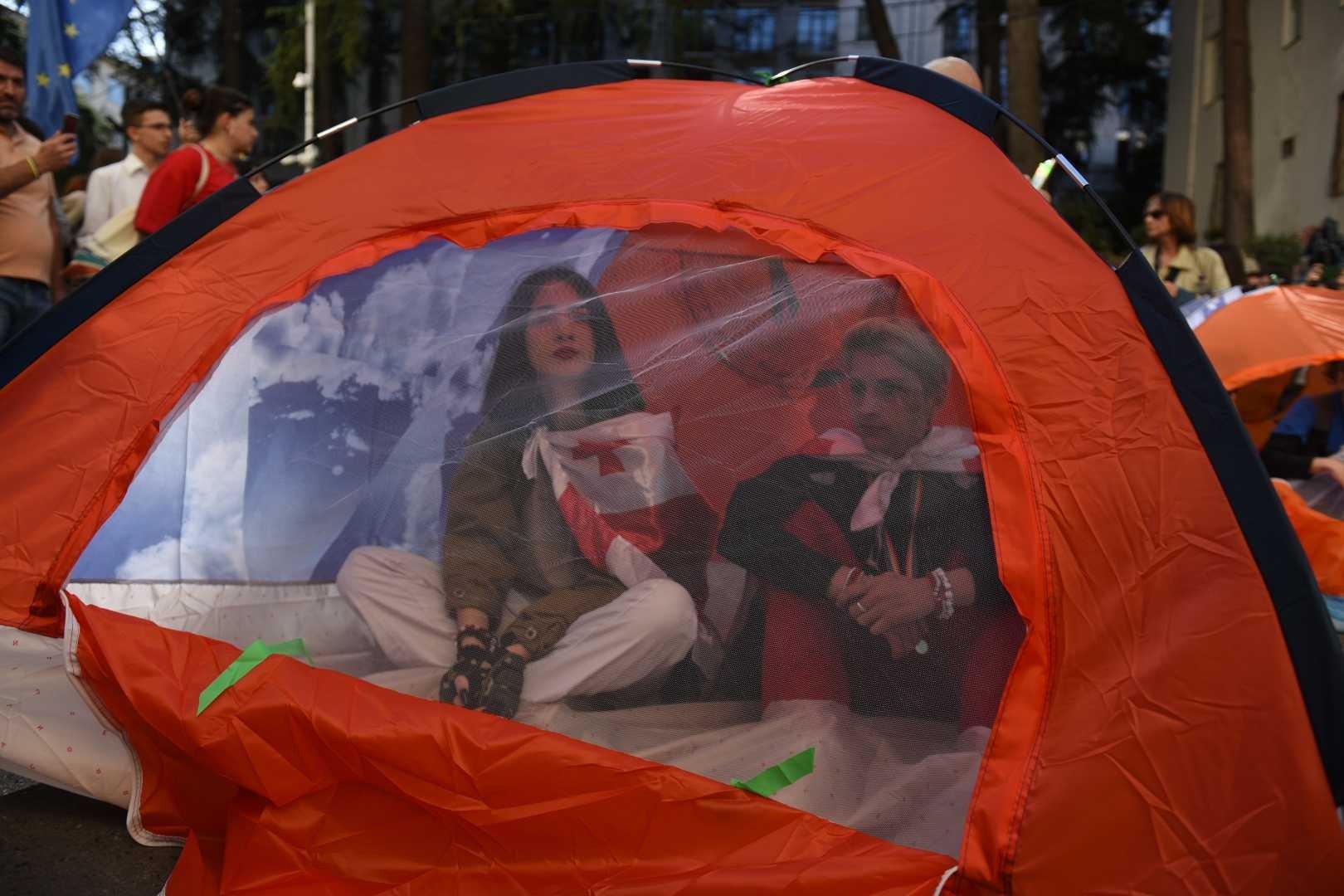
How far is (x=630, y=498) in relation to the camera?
2082mm

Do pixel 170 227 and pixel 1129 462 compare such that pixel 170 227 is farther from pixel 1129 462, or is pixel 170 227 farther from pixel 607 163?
pixel 1129 462

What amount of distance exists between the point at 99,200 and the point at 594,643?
2940 mm

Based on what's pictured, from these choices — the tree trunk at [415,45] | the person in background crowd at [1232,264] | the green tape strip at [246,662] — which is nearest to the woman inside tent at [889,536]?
the green tape strip at [246,662]

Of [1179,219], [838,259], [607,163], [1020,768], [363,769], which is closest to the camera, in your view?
[1020,768]

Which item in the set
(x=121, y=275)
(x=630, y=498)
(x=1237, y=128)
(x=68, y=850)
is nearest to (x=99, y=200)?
(x=121, y=275)

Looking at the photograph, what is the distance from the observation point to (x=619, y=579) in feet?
6.78

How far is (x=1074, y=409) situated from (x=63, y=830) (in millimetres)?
1821

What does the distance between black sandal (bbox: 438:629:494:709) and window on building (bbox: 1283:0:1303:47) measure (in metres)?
13.3

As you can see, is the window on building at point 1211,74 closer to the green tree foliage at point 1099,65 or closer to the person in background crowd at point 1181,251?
the green tree foliage at point 1099,65

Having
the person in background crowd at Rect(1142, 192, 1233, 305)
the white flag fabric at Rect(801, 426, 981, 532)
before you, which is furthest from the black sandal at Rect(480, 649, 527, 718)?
the person in background crowd at Rect(1142, 192, 1233, 305)

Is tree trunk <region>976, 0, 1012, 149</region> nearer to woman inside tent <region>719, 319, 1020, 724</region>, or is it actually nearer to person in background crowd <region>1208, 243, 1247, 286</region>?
person in background crowd <region>1208, 243, 1247, 286</region>

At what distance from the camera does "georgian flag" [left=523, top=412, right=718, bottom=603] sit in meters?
2.04

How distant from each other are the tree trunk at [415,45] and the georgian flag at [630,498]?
10881mm

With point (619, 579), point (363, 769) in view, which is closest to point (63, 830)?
point (363, 769)
